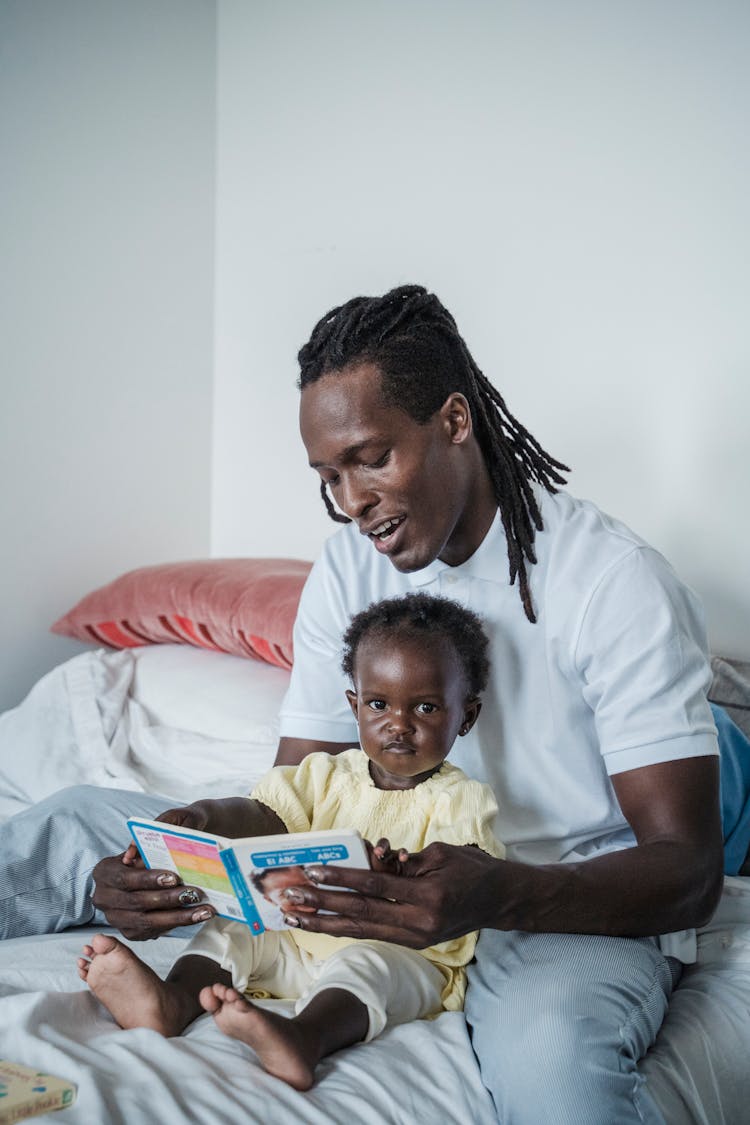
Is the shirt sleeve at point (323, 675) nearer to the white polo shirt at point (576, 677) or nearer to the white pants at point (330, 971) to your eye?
the white polo shirt at point (576, 677)

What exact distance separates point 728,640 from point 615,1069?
115 centimetres

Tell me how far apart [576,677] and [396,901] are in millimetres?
472

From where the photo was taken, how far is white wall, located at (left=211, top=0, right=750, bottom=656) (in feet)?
6.49

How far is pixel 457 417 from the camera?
1.43 metres

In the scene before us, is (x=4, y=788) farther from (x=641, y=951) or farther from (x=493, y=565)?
(x=641, y=951)

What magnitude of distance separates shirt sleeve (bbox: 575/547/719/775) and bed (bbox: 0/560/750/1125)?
1.05 feet

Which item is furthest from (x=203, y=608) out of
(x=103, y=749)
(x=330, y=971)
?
(x=330, y=971)

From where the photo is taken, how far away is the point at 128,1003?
1.08 metres

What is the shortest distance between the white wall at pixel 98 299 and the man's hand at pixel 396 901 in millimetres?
1808

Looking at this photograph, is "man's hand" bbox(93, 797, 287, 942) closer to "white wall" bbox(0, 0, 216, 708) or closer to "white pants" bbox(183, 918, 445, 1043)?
"white pants" bbox(183, 918, 445, 1043)

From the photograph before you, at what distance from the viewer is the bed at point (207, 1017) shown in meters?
0.96

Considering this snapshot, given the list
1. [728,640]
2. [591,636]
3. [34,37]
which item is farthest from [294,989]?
[34,37]

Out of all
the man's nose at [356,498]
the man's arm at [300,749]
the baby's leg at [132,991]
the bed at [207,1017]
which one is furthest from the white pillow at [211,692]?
the baby's leg at [132,991]

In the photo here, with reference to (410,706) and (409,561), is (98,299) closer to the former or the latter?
(409,561)
